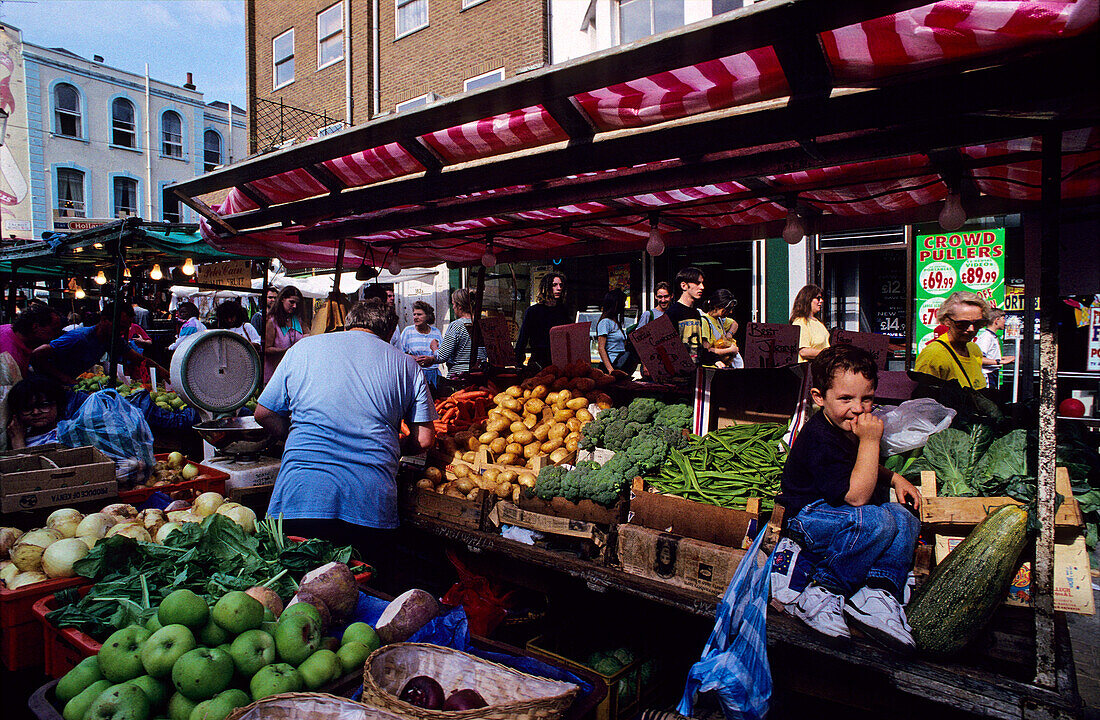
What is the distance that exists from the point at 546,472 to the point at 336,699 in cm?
257

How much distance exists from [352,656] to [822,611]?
200 cm

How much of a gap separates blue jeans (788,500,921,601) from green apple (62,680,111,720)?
8.93ft

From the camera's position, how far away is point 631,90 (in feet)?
9.37

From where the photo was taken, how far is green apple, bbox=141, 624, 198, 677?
1788mm

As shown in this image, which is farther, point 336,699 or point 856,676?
point 856,676

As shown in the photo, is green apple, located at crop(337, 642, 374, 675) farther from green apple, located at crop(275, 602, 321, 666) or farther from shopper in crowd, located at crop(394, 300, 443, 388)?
shopper in crowd, located at crop(394, 300, 443, 388)

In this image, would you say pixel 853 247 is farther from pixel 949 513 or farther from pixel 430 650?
pixel 430 650

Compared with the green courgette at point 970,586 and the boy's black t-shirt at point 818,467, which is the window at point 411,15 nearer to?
the boy's black t-shirt at point 818,467

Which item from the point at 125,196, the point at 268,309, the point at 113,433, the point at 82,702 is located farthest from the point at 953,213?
the point at 125,196

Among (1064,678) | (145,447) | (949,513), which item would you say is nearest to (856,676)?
(1064,678)

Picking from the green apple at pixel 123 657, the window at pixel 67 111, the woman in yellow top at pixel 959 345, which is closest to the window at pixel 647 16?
the woman in yellow top at pixel 959 345

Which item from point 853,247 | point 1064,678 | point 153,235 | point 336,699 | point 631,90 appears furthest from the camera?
point 853,247

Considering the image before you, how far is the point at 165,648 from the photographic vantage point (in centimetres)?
183

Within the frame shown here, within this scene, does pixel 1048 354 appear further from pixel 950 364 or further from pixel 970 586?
pixel 950 364
